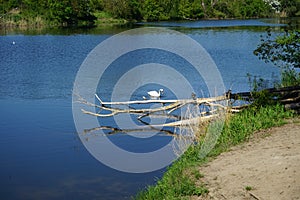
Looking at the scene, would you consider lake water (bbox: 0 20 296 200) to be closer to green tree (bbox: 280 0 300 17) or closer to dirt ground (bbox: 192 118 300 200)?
dirt ground (bbox: 192 118 300 200)

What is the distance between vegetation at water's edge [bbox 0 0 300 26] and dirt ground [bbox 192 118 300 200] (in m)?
66.3

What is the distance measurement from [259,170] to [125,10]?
81178 mm

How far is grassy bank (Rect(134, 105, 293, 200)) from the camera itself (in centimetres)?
951

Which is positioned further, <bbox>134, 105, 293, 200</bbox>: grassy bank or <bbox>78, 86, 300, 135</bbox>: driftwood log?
<bbox>78, 86, 300, 135</bbox>: driftwood log

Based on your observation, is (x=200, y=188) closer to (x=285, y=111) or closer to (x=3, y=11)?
(x=285, y=111)

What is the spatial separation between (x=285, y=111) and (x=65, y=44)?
33.3 meters

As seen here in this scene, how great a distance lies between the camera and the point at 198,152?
11.8m

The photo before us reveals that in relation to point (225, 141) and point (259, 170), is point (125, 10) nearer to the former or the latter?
point (225, 141)

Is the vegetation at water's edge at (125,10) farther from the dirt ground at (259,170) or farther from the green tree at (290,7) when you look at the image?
the dirt ground at (259,170)

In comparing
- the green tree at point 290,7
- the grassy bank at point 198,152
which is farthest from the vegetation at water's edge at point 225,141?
the green tree at point 290,7

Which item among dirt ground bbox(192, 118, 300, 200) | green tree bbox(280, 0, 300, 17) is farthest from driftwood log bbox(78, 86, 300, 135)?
green tree bbox(280, 0, 300, 17)

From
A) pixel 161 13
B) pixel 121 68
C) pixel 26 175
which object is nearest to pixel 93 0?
pixel 161 13

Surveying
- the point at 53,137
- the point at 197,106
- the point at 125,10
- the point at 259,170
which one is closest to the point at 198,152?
the point at 259,170

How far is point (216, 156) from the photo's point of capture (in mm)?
11250
